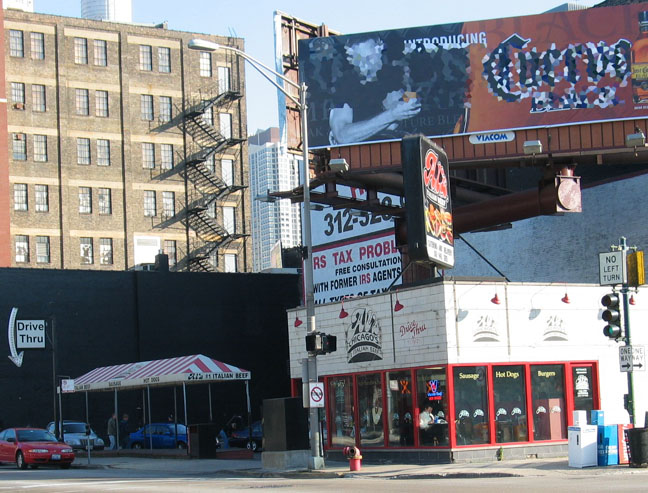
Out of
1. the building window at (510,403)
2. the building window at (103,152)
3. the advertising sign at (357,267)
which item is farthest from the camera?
the building window at (103,152)

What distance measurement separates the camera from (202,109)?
81625 mm

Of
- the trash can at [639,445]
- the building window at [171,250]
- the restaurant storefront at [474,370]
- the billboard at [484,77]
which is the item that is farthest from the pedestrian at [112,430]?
the building window at [171,250]

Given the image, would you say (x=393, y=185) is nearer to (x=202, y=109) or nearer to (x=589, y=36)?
(x=589, y=36)

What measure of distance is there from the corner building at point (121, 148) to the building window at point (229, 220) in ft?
0.26

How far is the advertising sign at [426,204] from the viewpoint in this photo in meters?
26.3

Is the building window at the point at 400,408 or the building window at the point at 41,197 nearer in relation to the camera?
the building window at the point at 400,408

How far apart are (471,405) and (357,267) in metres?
17.7

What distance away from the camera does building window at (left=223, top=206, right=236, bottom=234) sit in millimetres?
83463

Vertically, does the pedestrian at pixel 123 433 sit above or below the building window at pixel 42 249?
below

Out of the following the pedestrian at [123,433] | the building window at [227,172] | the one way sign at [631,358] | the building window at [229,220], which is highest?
the building window at [227,172]

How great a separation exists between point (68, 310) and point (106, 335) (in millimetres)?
2458

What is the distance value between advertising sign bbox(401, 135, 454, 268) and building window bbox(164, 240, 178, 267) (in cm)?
5376

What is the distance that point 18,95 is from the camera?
76250 mm

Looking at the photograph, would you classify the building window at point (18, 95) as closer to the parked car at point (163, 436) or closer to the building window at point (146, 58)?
the building window at point (146, 58)
